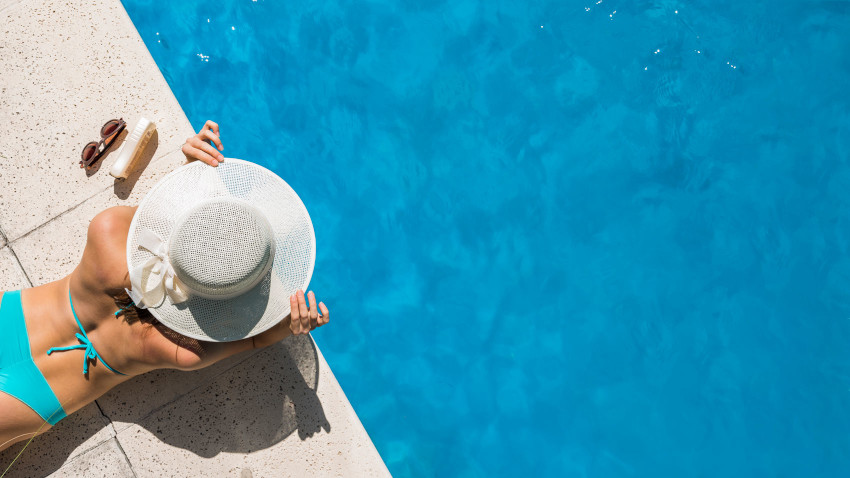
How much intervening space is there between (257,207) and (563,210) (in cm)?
184

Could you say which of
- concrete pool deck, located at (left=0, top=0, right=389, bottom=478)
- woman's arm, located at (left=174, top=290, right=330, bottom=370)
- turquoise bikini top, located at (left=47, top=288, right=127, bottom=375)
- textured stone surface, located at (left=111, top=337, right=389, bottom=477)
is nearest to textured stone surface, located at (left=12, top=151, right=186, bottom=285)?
concrete pool deck, located at (left=0, top=0, right=389, bottom=478)

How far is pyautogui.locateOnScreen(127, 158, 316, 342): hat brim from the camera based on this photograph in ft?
6.88

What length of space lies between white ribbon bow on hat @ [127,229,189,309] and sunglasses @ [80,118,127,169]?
1.15m

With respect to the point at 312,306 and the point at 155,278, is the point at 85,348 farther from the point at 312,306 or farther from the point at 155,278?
the point at 312,306

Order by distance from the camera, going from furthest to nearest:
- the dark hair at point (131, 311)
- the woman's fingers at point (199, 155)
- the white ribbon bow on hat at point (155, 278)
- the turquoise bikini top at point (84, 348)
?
the turquoise bikini top at point (84, 348), the dark hair at point (131, 311), the woman's fingers at point (199, 155), the white ribbon bow on hat at point (155, 278)

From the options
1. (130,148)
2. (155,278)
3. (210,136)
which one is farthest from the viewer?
(130,148)

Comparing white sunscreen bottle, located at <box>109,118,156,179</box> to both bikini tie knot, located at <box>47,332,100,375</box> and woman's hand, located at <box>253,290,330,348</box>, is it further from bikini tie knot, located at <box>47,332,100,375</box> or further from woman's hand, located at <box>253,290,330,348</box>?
woman's hand, located at <box>253,290,330,348</box>

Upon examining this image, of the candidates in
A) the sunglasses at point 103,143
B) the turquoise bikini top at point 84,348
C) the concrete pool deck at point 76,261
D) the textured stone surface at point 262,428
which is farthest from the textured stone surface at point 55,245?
the textured stone surface at point 262,428

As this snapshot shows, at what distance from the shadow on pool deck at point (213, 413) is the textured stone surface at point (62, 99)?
3.47 feet

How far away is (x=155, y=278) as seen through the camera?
6.48 ft

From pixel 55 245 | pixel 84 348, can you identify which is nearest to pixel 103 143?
pixel 55 245

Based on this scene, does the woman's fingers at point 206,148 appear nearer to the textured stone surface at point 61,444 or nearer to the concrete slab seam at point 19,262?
the concrete slab seam at point 19,262

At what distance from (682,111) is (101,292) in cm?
313

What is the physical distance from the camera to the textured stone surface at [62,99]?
295 cm
